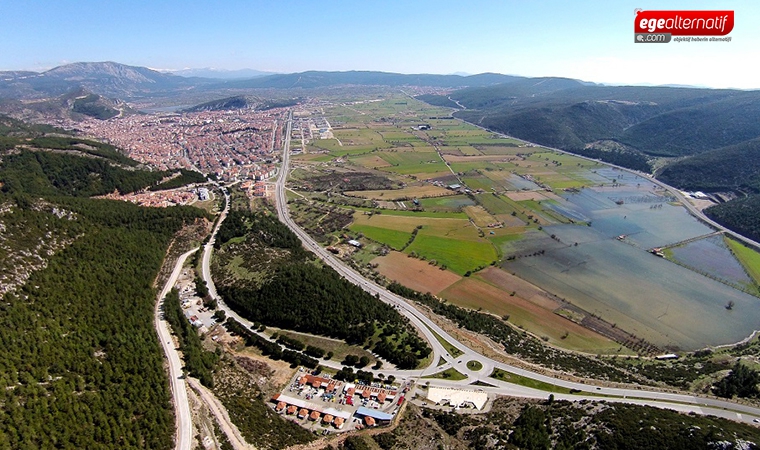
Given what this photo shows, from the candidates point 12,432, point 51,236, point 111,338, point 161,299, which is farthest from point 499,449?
point 51,236

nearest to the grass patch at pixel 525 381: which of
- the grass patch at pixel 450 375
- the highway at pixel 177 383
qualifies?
the grass patch at pixel 450 375

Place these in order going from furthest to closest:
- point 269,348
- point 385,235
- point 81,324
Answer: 1. point 385,235
2. point 269,348
3. point 81,324

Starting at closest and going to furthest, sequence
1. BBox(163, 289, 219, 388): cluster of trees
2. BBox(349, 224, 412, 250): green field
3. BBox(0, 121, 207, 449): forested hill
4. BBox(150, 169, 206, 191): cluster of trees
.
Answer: BBox(0, 121, 207, 449): forested hill
BBox(163, 289, 219, 388): cluster of trees
BBox(349, 224, 412, 250): green field
BBox(150, 169, 206, 191): cluster of trees

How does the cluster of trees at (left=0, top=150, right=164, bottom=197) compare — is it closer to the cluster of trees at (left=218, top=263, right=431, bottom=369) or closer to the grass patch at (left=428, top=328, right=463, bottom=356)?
the cluster of trees at (left=218, top=263, right=431, bottom=369)

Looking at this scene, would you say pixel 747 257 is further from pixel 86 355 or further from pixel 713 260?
pixel 86 355

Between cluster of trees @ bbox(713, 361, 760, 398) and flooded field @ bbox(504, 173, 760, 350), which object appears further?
flooded field @ bbox(504, 173, 760, 350)

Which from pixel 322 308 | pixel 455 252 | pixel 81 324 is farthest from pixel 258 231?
pixel 455 252

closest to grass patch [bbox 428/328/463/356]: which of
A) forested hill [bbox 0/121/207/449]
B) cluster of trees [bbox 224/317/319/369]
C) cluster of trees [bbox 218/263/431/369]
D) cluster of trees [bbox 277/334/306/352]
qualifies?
cluster of trees [bbox 218/263/431/369]
